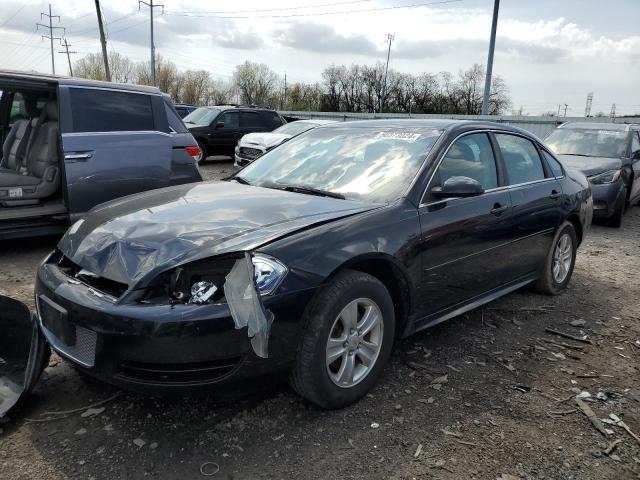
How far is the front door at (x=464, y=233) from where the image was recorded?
3.38 metres

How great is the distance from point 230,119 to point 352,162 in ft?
42.5

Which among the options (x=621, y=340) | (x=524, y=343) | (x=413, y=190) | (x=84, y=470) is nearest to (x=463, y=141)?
(x=413, y=190)

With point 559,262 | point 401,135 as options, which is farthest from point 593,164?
point 401,135

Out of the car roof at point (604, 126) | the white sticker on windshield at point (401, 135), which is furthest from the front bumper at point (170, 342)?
the car roof at point (604, 126)

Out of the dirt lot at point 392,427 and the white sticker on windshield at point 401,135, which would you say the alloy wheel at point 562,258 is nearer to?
the dirt lot at point 392,427

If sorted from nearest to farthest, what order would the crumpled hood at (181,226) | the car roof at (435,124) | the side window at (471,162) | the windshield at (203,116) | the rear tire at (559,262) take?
1. the crumpled hood at (181,226)
2. the side window at (471,162)
3. the car roof at (435,124)
4. the rear tire at (559,262)
5. the windshield at (203,116)

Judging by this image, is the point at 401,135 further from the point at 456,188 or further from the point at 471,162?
the point at 456,188

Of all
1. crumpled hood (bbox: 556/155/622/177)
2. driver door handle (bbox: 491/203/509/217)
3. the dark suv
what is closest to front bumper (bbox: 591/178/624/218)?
crumpled hood (bbox: 556/155/622/177)

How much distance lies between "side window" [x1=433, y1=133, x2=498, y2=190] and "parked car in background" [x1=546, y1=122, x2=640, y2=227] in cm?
453

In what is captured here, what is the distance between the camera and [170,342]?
2.37 meters

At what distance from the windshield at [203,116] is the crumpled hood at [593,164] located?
10117mm

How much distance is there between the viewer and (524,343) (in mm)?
4012

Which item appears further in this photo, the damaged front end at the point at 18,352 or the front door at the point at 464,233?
the front door at the point at 464,233

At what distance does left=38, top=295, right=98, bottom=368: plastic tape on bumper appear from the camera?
2527mm
